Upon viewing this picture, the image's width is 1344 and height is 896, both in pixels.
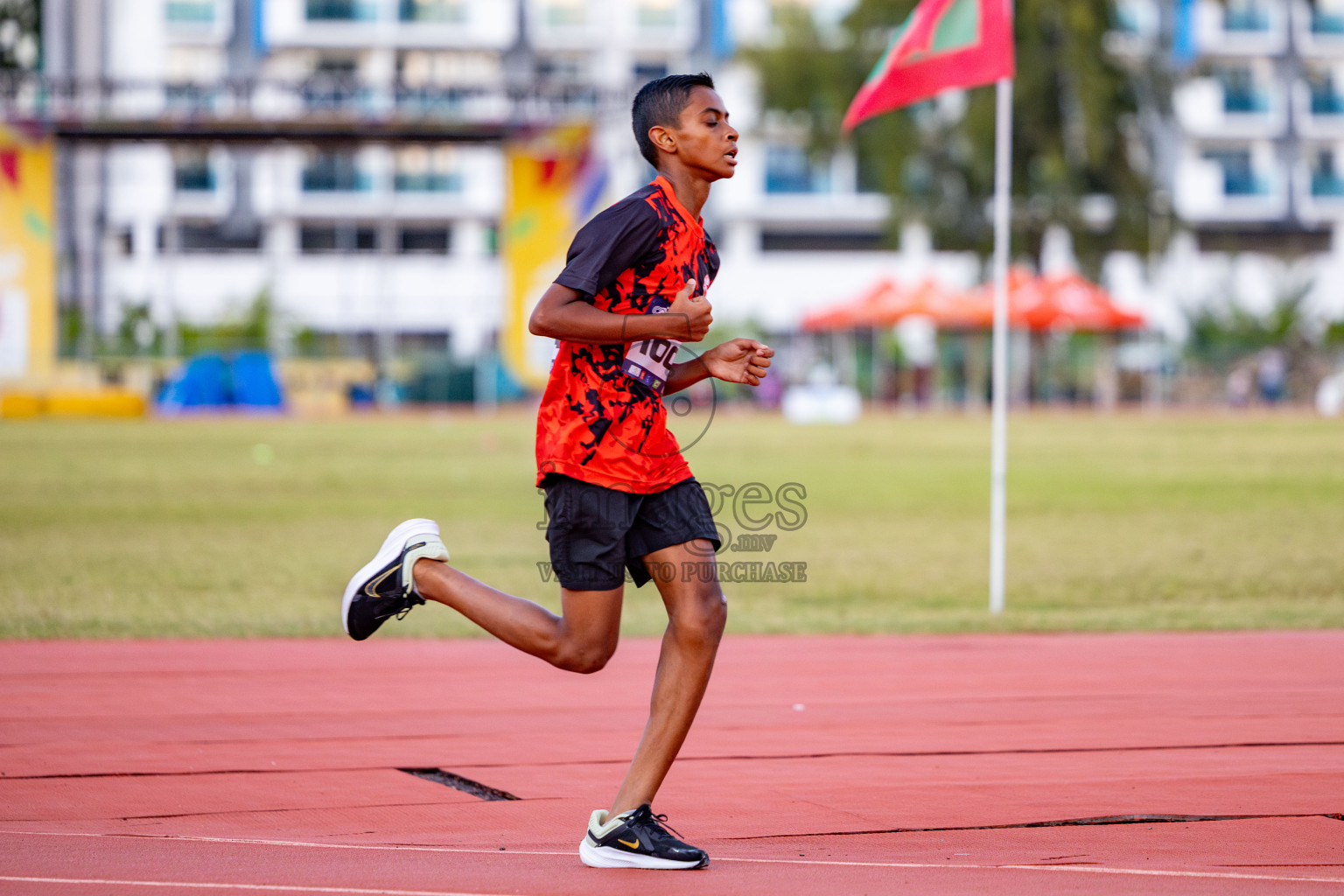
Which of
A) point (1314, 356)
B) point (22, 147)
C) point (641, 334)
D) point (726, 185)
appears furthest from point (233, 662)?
point (726, 185)

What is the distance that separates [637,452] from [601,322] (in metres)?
0.33

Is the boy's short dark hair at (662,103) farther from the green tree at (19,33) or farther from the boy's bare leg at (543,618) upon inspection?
the green tree at (19,33)

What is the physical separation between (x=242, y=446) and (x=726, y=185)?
41239 millimetres

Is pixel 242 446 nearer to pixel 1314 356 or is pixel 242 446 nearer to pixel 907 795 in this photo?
pixel 907 795

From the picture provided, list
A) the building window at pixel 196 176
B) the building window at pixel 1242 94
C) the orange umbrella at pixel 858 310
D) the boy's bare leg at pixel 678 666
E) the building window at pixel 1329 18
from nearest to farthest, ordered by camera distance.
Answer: the boy's bare leg at pixel 678 666 < the orange umbrella at pixel 858 310 < the building window at pixel 196 176 < the building window at pixel 1329 18 < the building window at pixel 1242 94

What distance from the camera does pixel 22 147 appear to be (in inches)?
1636

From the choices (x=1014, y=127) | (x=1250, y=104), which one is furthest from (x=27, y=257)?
(x=1250, y=104)

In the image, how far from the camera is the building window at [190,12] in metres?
66.2

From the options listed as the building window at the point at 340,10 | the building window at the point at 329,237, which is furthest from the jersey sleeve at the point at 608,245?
the building window at the point at 340,10

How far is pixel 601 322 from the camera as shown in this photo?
3.97m

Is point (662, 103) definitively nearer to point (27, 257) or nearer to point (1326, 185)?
point (27, 257)

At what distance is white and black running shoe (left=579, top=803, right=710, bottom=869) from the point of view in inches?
157

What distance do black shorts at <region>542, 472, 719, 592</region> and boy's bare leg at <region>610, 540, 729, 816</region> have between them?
0.13 feet

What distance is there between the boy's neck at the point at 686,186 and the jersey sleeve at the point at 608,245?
21cm
